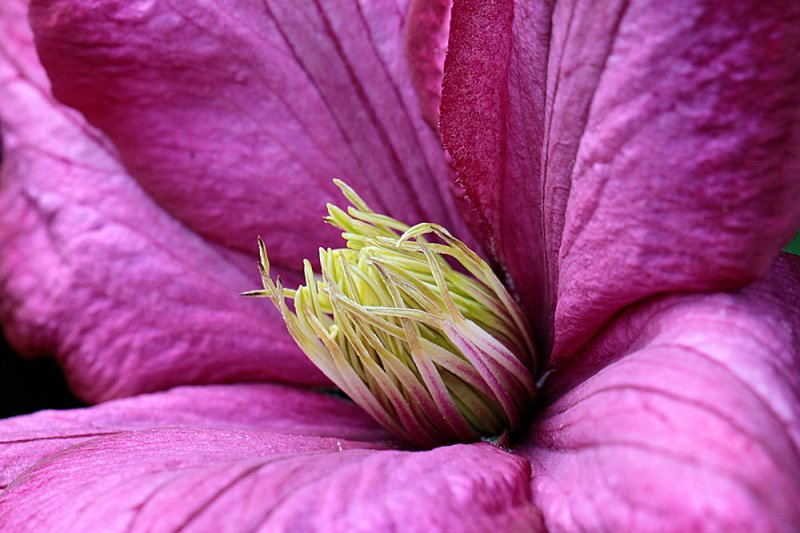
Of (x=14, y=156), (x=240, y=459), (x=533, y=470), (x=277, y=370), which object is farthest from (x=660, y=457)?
(x=14, y=156)

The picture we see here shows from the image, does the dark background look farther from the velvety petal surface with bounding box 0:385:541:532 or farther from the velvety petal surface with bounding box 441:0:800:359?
the velvety petal surface with bounding box 441:0:800:359

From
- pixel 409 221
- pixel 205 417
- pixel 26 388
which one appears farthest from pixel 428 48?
pixel 26 388

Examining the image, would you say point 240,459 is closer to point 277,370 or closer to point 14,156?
point 277,370

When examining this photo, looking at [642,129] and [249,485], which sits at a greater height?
[642,129]

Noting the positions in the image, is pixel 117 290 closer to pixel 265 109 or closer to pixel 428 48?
pixel 265 109

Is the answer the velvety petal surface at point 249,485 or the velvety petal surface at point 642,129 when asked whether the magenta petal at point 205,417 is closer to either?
the velvety petal surface at point 249,485

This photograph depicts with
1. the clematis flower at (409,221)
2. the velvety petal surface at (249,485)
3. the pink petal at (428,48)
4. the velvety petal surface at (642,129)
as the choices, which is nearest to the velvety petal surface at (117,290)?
the clematis flower at (409,221)

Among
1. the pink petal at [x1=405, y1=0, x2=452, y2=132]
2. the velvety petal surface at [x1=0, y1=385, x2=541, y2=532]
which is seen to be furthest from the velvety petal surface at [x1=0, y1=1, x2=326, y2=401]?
the pink petal at [x1=405, y1=0, x2=452, y2=132]
